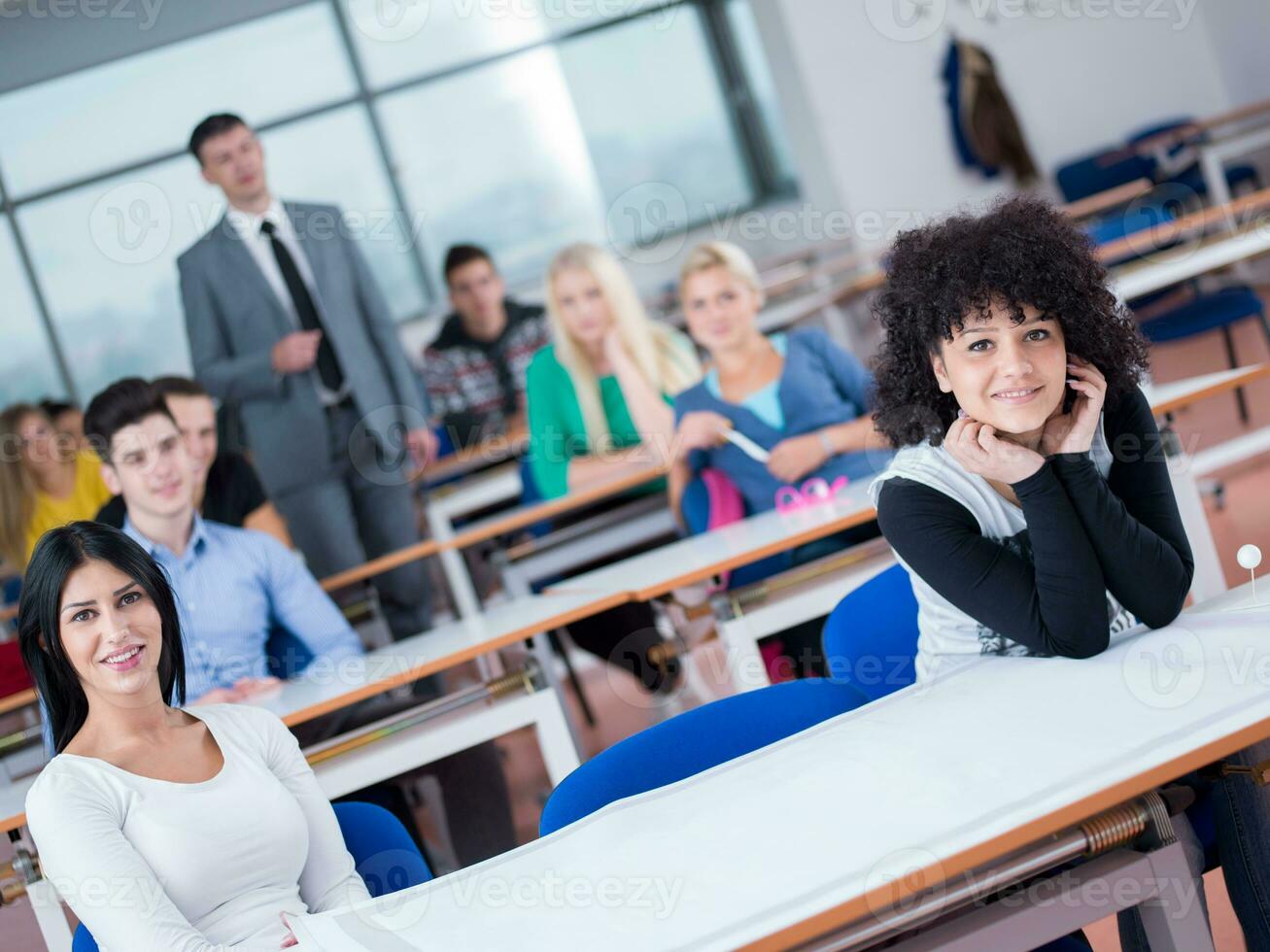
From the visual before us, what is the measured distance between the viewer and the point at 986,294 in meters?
1.61

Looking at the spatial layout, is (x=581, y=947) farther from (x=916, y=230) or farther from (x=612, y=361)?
(x=612, y=361)

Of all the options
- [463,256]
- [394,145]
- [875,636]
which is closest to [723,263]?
[875,636]

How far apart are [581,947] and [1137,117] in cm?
812

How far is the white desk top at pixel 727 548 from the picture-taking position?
248 centimetres

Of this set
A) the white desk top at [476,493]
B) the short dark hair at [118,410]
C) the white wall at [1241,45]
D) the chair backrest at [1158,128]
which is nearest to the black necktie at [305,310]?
the white desk top at [476,493]

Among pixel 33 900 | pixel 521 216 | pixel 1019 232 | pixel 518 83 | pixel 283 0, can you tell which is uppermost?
pixel 283 0

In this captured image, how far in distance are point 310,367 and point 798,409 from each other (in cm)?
194

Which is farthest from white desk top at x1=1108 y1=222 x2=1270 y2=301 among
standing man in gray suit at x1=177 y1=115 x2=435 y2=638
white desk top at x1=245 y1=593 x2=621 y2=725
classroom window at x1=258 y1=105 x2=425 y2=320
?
classroom window at x1=258 y1=105 x2=425 y2=320

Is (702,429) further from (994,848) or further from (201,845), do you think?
(994,848)

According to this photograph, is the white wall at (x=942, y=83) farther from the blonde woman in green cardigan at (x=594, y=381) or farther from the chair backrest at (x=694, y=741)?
the chair backrest at (x=694, y=741)

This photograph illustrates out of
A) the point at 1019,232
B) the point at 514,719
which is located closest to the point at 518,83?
the point at 514,719

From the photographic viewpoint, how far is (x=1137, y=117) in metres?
8.14

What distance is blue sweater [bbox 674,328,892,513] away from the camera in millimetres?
3197

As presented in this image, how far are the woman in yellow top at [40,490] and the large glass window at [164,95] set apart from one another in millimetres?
3506
